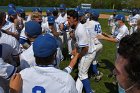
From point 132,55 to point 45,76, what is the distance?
5.52 feet

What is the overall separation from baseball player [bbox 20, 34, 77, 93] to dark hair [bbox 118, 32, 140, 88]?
1.51 m

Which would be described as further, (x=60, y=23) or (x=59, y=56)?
(x=60, y=23)

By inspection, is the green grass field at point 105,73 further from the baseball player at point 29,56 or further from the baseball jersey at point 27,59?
the baseball jersey at point 27,59

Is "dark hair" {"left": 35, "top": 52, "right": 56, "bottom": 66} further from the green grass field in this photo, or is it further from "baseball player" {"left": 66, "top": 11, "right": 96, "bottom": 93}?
the green grass field

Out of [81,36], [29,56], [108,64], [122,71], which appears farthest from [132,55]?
[108,64]

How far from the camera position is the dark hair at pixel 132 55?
1.83 m

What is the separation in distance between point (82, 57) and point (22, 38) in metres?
1.54

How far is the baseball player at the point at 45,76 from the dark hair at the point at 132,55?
151cm

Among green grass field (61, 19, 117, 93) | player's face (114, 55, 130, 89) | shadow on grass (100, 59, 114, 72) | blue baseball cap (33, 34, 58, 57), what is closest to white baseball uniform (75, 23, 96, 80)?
green grass field (61, 19, 117, 93)

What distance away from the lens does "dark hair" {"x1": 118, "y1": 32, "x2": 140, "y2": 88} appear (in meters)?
1.83

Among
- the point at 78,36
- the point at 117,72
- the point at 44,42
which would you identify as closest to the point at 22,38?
the point at 78,36

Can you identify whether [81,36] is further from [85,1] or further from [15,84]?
[85,1]

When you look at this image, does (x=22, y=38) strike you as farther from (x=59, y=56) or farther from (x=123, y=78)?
(x=123, y=78)

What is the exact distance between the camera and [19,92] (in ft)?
11.2
